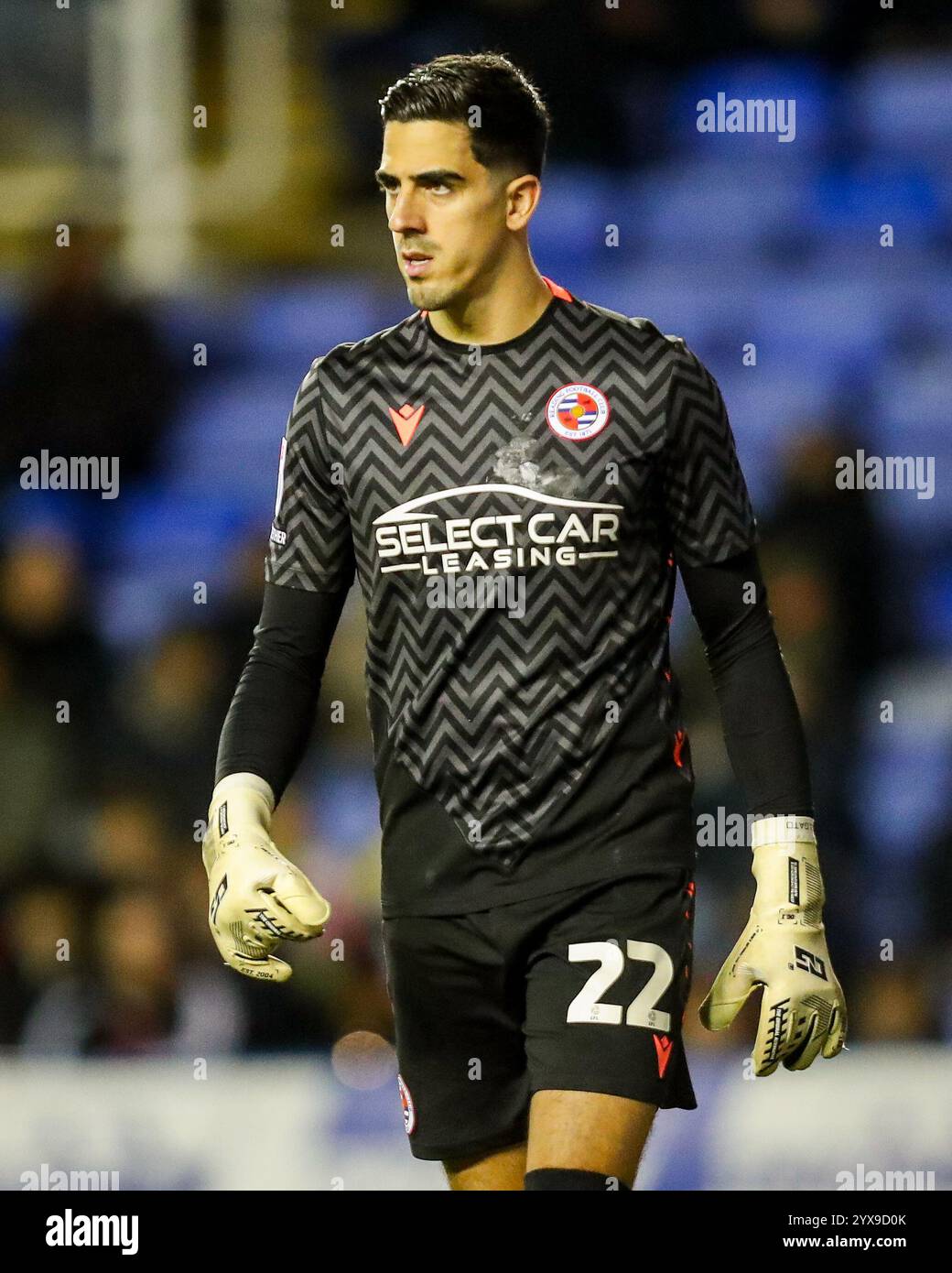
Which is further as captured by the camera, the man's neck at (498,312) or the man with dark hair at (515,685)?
the man's neck at (498,312)

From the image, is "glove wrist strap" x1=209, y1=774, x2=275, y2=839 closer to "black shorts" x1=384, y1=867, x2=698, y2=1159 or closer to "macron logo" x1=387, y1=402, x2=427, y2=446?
"black shorts" x1=384, y1=867, x2=698, y2=1159

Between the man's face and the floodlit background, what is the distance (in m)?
2.67

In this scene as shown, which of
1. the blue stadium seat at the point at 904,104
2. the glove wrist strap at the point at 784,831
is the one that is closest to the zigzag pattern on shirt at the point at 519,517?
the glove wrist strap at the point at 784,831

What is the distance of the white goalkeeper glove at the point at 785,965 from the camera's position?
344 cm

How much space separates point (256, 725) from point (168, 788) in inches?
116

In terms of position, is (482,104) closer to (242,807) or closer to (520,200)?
(520,200)

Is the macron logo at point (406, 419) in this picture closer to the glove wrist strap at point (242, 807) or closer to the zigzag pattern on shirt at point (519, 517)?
the zigzag pattern on shirt at point (519, 517)

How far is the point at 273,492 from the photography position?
738cm

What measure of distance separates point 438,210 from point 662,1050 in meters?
1.39

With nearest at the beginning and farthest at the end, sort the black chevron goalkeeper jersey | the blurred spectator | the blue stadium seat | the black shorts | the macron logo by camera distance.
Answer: the black shorts → the black chevron goalkeeper jersey → the macron logo → the blurred spectator → the blue stadium seat

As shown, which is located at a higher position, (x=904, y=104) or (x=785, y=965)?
(x=904, y=104)

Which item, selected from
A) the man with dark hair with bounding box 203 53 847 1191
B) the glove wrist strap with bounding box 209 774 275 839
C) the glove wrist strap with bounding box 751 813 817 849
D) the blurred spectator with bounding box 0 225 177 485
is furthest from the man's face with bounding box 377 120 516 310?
the blurred spectator with bounding box 0 225 177 485

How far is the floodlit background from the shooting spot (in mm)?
5637

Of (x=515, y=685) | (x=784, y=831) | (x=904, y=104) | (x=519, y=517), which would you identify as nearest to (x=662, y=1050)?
(x=784, y=831)
